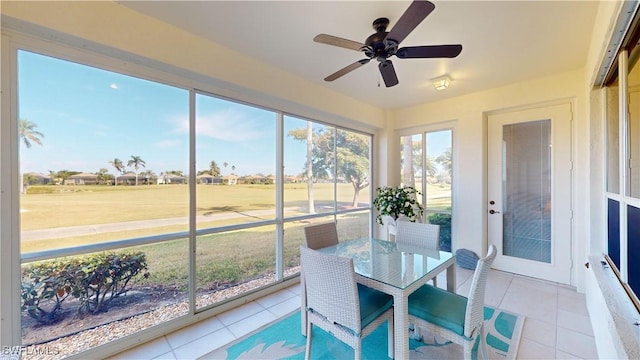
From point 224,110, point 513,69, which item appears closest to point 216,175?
point 224,110

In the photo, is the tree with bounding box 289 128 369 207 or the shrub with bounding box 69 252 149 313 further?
the tree with bounding box 289 128 369 207

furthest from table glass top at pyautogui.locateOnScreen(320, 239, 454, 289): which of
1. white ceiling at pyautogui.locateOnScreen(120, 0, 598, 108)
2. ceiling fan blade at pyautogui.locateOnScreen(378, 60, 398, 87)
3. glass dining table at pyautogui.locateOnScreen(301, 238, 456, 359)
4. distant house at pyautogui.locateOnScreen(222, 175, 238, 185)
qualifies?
white ceiling at pyautogui.locateOnScreen(120, 0, 598, 108)

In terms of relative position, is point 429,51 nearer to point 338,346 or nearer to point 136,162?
point 338,346

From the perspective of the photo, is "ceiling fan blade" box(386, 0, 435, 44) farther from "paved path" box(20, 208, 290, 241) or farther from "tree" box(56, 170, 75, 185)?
"tree" box(56, 170, 75, 185)

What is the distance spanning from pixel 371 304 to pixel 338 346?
56 centimetres

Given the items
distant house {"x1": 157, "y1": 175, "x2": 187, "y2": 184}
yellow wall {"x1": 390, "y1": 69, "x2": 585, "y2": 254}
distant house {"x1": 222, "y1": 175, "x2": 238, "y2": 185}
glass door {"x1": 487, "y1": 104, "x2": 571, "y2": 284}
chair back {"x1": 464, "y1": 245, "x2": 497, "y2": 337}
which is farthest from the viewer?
yellow wall {"x1": 390, "y1": 69, "x2": 585, "y2": 254}

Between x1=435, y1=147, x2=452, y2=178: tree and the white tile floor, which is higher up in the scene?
x1=435, y1=147, x2=452, y2=178: tree

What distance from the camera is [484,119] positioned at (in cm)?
368

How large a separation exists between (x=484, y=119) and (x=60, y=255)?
4.90 meters

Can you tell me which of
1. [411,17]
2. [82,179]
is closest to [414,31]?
[411,17]

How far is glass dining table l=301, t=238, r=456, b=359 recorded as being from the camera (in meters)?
1.60

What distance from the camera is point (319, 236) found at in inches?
104

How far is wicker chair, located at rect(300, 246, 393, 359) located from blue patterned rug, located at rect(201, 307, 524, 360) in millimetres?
218

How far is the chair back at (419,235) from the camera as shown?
8.18 feet
